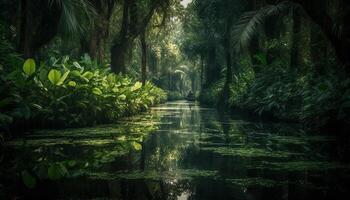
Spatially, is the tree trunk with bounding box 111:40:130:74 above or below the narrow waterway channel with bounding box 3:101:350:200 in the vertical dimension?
above

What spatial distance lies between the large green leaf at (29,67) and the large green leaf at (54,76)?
1.92ft

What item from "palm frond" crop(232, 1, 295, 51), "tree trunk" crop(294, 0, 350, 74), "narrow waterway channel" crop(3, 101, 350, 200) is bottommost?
"narrow waterway channel" crop(3, 101, 350, 200)

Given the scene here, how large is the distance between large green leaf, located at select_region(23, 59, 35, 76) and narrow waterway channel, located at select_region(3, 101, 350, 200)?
4.45 ft

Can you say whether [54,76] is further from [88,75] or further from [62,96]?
[88,75]

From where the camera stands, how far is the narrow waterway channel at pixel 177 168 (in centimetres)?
362

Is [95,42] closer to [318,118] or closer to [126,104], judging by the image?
[126,104]

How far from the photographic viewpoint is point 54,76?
862 cm

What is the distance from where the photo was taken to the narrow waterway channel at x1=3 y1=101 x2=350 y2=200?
362cm

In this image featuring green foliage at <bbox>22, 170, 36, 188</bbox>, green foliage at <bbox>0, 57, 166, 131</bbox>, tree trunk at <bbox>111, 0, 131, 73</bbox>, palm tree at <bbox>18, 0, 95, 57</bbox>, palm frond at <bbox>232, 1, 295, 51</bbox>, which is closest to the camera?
green foliage at <bbox>22, 170, 36, 188</bbox>

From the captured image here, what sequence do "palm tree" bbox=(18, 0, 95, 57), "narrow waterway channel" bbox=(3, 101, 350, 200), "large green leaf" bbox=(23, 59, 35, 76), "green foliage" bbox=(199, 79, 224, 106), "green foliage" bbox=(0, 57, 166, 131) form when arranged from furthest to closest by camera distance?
1. "green foliage" bbox=(199, 79, 224, 106)
2. "palm tree" bbox=(18, 0, 95, 57)
3. "green foliage" bbox=(0, 57, 166, 131)
4. "large green leaf" bbox=(23, 59, 35, 76)
5. "narrow waterway channel" bbox=(3, 101, 350, 200)

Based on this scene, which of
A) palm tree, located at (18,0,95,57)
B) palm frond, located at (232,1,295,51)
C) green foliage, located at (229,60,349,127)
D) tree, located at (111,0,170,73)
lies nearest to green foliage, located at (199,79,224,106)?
green foliage, located at (229,60,349,127)

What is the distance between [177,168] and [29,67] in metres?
4.45

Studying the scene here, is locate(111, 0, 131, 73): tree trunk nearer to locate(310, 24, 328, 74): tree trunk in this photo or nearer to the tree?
the tree

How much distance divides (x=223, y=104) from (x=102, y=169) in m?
21.0
